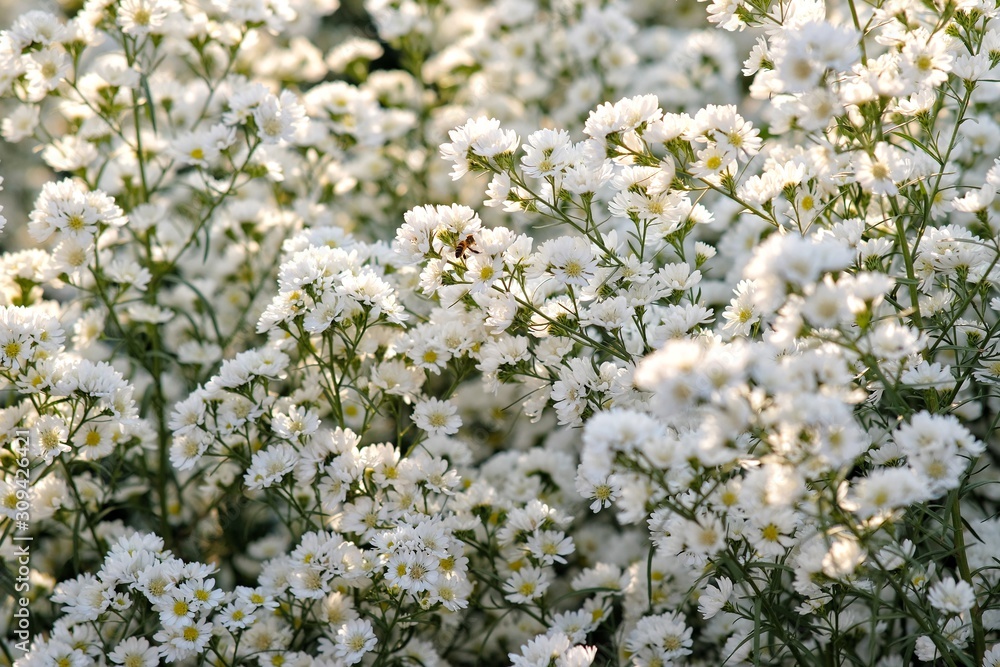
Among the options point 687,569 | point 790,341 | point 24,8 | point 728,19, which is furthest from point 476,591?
point 24,8

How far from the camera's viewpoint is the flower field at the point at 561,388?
1239 mm

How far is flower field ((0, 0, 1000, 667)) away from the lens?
48.8 inches

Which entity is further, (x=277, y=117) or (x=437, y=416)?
(x=277, y=117)

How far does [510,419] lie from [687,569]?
0.90 meters

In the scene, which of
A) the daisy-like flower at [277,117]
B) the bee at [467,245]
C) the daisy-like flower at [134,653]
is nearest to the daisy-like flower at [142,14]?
the daisy-like flower at [277,117]

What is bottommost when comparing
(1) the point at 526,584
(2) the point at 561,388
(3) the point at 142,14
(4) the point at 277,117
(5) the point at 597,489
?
(1) the point at 526,584

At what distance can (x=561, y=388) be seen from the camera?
1.57 m

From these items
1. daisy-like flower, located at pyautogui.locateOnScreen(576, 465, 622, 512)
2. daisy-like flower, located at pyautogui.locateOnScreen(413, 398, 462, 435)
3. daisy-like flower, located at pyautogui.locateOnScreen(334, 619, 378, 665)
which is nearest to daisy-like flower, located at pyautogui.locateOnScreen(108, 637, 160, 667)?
daisy-like flower, located at pyautogui.locateOnScreen(334, 619, 378, 665)

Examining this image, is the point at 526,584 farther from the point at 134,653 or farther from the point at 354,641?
the point at 134,653

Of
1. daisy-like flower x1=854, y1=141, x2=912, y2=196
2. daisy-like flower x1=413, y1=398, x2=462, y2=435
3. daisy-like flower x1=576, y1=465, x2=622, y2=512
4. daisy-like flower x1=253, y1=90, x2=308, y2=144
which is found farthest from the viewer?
daisy-like flower x1=253, y1=90, x2=308, y2=144

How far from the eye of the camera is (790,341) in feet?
4.33

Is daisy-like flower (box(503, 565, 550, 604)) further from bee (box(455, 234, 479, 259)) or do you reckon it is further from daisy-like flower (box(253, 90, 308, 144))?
daisy-like flower (box(253, 90, 308, 144))

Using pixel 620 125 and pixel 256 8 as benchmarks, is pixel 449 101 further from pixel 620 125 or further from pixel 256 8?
pixel 620 125

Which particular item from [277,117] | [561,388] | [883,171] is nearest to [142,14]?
[277,117]
